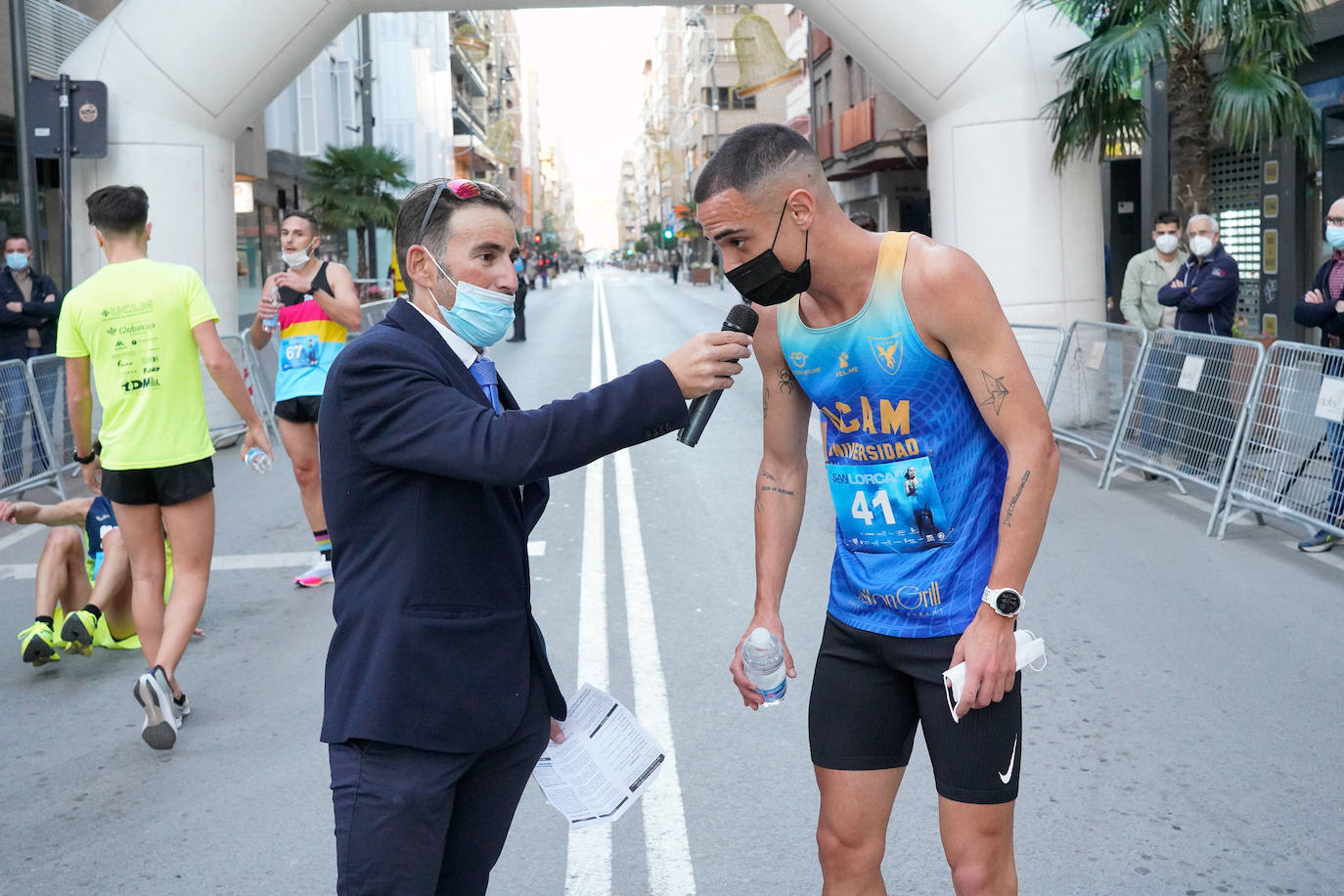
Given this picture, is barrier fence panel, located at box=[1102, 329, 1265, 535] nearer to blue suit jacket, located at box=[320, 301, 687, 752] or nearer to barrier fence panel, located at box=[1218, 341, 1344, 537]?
barrier fence panel, located at box=[1218, 341, 1344, 537]

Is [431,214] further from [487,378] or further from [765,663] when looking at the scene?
[765,663]

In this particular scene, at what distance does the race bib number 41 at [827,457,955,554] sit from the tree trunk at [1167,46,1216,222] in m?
10.3

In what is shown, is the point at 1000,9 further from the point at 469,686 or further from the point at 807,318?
the point at 469,686

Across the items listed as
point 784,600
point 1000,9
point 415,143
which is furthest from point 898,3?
point 415,143

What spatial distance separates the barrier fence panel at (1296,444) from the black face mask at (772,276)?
623 cm

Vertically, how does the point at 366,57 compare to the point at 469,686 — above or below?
above

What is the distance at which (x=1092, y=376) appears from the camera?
11.5m

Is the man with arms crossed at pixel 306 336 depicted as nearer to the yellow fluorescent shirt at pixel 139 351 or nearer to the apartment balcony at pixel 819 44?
the yellow fluorescent shirt at pixel 139 351

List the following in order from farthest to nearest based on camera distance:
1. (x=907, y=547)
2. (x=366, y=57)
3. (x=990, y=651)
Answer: (x=366, y=57), (x=907, y=547), (x=990, y=651)

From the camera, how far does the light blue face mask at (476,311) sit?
8.21 feet

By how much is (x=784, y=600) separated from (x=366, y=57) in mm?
28993

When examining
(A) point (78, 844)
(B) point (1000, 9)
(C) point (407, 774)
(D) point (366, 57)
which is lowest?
(A) point (78, 844)


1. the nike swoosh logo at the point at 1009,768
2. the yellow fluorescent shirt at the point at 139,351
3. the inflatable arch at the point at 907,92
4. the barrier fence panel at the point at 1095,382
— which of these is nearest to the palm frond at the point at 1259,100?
the inflatable arch at the point at 907,92

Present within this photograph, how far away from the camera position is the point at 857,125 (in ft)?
115
